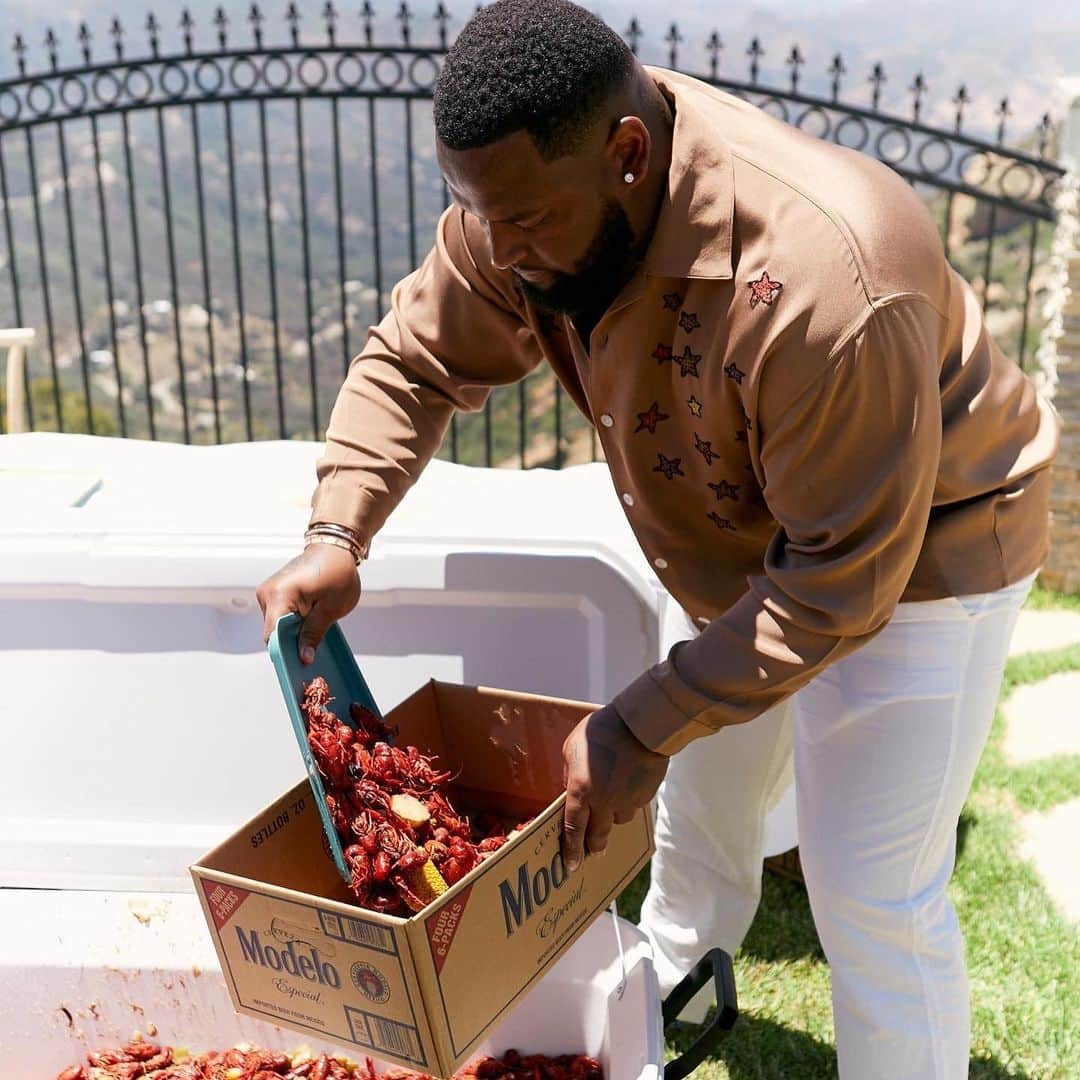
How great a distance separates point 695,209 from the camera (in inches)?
60.6

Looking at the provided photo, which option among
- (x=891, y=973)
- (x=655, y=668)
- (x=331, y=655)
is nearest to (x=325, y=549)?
(x=331, y=655)

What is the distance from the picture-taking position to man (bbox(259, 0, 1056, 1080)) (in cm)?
145

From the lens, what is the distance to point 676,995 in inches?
80.7

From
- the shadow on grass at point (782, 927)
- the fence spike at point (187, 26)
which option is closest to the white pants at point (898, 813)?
the shadow on grass at point (782, 927)

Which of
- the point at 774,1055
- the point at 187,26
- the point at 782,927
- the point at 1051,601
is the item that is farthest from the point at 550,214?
the point at 187,26

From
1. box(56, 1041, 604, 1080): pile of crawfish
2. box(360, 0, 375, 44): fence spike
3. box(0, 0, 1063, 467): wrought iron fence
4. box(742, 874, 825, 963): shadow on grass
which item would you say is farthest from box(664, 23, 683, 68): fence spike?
box(56, 1041, 604, 1080): pile of crawfish

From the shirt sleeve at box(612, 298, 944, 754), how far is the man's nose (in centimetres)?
34

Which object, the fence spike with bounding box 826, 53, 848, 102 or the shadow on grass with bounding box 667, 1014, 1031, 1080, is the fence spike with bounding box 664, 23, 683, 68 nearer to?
the fence spike with bounding box 826, 53, 848, 102

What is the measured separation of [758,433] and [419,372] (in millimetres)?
770

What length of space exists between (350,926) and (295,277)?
46.5m

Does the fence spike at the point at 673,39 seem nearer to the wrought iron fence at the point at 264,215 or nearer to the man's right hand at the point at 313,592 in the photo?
the wrought iron fence at the point at 264,215

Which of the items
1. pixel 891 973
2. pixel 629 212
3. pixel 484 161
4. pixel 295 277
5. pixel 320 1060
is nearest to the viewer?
pixel 484 161

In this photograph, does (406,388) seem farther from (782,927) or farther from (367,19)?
(367,19)

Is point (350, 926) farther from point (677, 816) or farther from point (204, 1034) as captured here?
point (677, 816)
